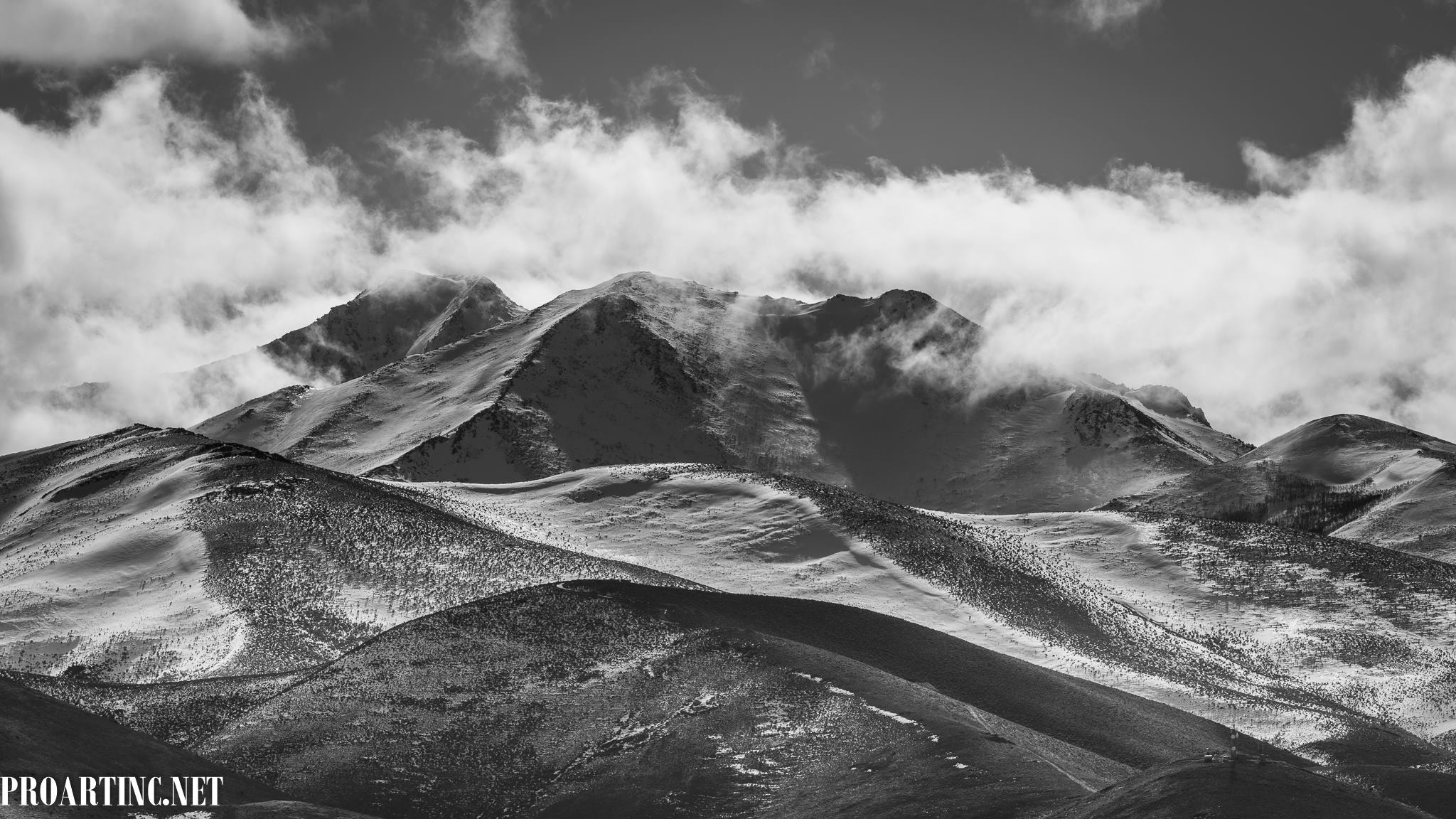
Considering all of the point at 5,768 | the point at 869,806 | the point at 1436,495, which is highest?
the point at 1436,495

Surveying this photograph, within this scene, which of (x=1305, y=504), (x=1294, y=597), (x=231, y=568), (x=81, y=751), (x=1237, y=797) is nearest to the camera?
(x=1237, y=797)

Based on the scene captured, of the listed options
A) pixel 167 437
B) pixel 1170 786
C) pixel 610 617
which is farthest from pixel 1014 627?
pixel 167 437

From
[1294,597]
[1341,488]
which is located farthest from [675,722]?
[1341,488]

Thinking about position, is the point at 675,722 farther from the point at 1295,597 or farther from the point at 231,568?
the point at 1295,597

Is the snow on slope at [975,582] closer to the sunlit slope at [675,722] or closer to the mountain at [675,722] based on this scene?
the sunlit slope at [675,722]

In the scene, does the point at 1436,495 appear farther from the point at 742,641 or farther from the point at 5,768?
the point at 5,768

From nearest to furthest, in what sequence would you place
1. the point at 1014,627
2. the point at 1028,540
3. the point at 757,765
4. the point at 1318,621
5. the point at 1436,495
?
the point at 757,765, the point at 1014,627, the point at 1318,621, the point at 1028,540, the point at 1436,495
